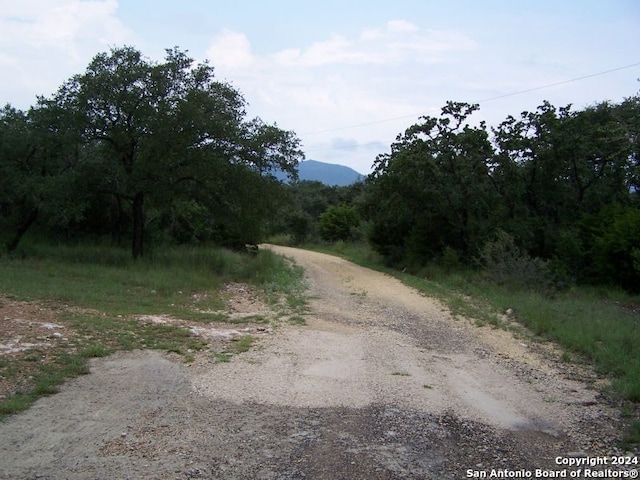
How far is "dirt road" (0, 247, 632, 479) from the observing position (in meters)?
4.25

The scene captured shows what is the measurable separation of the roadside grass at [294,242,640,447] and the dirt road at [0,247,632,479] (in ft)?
1.60

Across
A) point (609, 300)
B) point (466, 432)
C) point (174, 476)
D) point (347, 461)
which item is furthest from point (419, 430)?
point (609, 300)

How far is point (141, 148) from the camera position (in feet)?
63.0

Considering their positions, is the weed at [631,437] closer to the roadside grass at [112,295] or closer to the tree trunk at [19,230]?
the roadside grass at [112,295]

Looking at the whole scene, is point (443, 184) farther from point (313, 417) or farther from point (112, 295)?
point (313, 417)

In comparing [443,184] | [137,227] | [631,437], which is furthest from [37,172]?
[631,437]

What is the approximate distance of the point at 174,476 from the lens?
3996 mm

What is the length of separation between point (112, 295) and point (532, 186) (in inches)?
689

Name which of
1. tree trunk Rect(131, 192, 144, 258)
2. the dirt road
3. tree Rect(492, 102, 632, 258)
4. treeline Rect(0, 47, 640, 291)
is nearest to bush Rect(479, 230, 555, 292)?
treeline Rect(0, 47, 640, 291)

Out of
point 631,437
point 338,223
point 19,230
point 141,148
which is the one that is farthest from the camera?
point 338,223

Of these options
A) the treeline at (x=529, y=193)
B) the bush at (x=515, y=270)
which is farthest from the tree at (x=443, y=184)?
the bush at (x=515, y=270)

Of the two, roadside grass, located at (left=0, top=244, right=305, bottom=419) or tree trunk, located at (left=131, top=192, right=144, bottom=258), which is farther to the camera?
tree trunk, located at (left=131, top=192, right=144, bottom=258)

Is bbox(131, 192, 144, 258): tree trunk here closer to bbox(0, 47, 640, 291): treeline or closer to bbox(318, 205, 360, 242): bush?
bbox(0, 47, 640, 291): treeline

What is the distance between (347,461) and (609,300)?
49.7 feet
